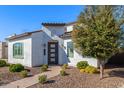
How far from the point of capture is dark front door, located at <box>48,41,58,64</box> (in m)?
19.9

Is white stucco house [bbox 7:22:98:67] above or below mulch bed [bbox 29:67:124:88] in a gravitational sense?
above

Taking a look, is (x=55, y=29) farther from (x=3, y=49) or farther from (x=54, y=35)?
(x=3, y=49)

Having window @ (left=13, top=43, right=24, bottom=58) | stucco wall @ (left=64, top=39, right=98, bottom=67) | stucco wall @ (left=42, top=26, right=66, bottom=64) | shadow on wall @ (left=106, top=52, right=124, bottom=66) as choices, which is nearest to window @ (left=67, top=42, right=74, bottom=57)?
stucco wall @ (left=64, top=39, right=98, bottom=67)

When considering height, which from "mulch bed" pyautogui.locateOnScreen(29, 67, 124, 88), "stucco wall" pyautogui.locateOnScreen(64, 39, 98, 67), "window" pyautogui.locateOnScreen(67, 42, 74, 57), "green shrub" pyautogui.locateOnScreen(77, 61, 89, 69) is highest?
"window" pyautogui.locateOnScreen(67, 42, 74, 57)

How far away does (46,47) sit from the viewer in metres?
19.7

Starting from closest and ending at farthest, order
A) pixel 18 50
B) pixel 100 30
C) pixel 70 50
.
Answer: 1. pixel 100 30
2. pixel 70 50
3. pixel 18 50

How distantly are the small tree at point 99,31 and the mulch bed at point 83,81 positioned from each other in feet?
4.66

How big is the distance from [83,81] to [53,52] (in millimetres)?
7533

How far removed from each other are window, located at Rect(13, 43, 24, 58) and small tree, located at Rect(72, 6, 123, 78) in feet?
27.0

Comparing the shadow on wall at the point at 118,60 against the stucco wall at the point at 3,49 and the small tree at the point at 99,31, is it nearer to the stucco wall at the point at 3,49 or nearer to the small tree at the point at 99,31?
the small tree at the point at 99,31

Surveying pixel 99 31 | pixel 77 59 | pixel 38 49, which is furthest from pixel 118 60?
pixel 99 31

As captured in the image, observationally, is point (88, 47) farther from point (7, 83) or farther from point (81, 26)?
point (7, 83)

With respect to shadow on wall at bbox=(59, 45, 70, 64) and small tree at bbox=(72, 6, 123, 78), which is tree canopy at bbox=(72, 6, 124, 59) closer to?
small tree at bbox=(72, 6, 123, 78)
